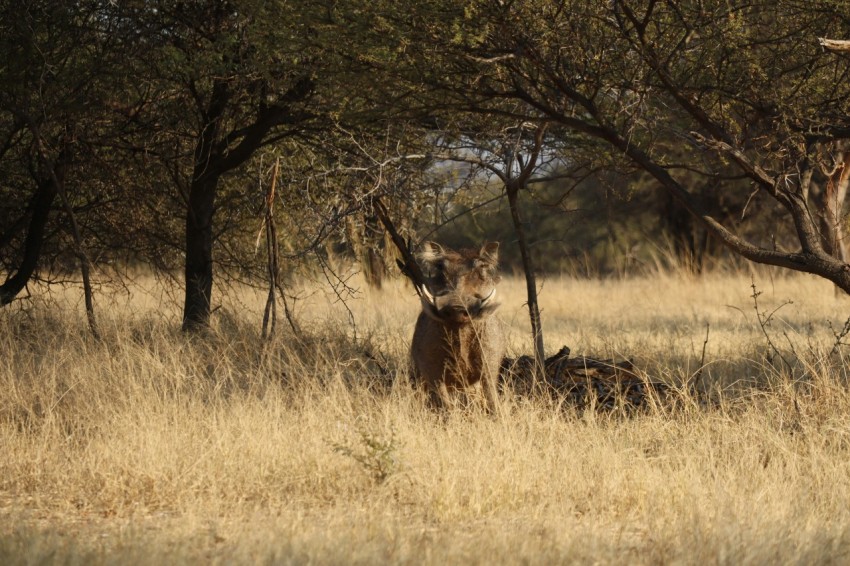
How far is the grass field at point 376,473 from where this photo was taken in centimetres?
442

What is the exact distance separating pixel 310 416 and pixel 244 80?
397 centimetres

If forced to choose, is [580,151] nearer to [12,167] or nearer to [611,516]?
[611,516]

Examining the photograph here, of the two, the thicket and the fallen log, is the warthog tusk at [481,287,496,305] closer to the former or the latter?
the fallen log

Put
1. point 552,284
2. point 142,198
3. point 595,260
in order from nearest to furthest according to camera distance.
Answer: point 142,198
point 552,284
point 595,260

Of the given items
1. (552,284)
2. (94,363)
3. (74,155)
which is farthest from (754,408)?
(552,284)

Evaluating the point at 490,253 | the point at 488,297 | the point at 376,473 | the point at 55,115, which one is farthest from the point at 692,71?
the point at 55,115

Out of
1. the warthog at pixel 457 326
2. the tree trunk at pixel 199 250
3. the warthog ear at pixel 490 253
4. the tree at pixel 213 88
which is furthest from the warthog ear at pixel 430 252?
the tree trunk at pixel 199 250

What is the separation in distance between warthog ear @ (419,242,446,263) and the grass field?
90 cm

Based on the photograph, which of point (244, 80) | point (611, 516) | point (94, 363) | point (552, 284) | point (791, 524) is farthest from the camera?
point (552, 284)

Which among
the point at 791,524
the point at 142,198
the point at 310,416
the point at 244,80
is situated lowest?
the point at 791,524

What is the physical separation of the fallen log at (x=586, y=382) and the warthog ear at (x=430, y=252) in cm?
106

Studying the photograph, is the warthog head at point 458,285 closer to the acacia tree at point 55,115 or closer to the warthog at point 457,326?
the warthog at point 457,326

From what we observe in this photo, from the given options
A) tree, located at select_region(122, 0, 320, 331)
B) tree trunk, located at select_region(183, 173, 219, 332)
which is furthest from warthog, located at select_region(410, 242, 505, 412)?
tree trunk, located at select_region(183, 173, 219, 332)

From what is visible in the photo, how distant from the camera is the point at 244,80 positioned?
9469mm
